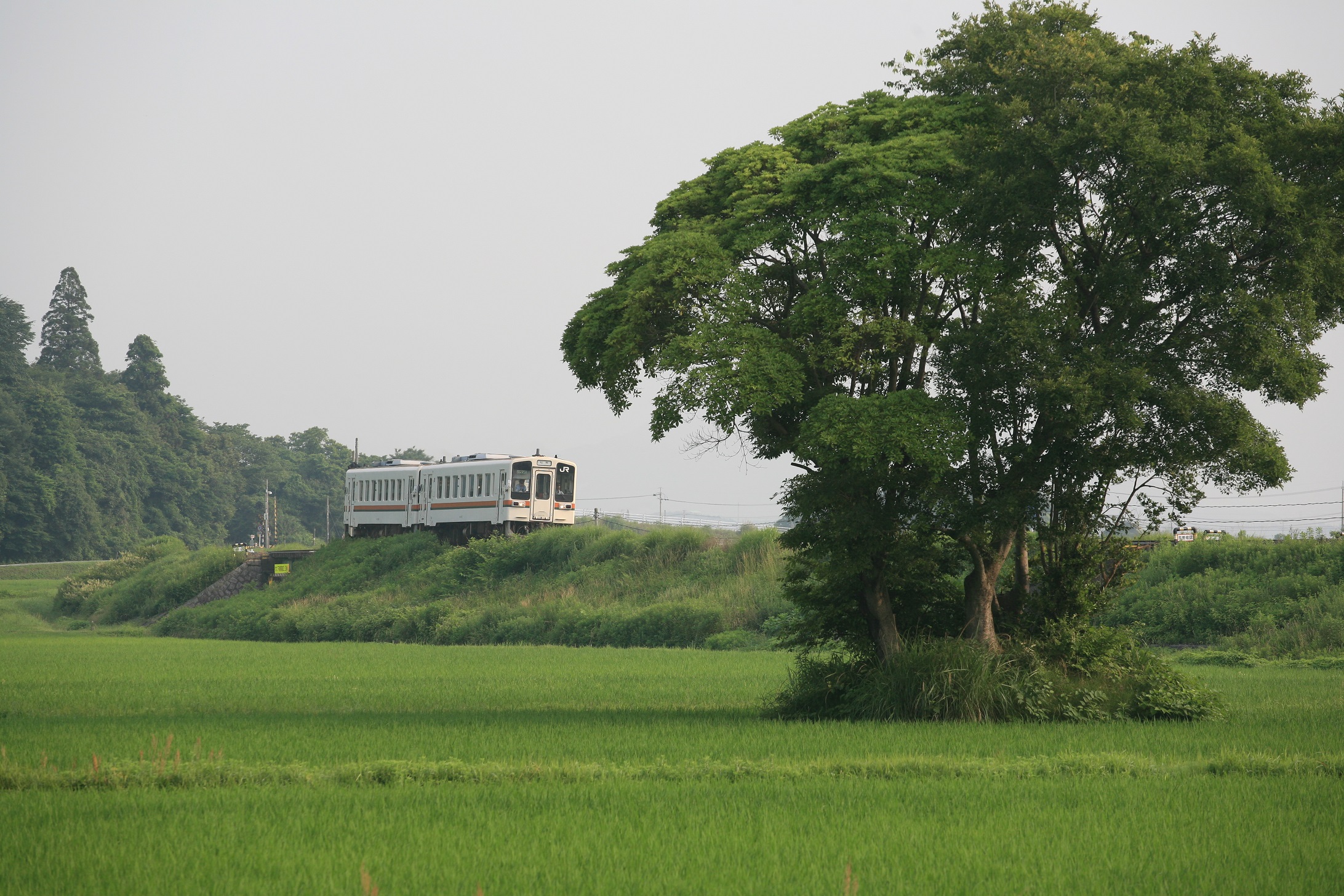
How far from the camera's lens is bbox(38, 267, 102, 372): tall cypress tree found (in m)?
91.1

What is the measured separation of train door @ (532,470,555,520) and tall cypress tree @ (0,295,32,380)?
5754 centimetres

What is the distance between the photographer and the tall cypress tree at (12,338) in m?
82.7

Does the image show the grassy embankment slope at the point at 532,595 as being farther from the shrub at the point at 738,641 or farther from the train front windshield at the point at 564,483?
the train front windshield at the point at 564,483

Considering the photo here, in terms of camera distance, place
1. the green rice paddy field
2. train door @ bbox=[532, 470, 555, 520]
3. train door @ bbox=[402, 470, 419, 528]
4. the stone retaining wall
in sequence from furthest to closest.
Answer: the stone retaining wall < train door @ bbox=[402, 470, 419, 528] < train door @ bbox=[532, 470, 555, 520] < the green rice paddy field

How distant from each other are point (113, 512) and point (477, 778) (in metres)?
81.1

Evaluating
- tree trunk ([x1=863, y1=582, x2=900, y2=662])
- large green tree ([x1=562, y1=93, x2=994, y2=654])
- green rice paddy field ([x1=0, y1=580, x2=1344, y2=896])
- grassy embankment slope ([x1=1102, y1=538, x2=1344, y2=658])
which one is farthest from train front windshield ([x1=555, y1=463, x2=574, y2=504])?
tree trunk ([x1=863, y1=582, x2=900, y2=662])

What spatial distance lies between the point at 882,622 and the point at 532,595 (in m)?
24.5

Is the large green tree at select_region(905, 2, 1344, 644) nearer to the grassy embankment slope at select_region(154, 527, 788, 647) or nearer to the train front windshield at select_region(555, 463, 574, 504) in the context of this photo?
the grassy embankment slope at select_region(154, 527, 788, 647)

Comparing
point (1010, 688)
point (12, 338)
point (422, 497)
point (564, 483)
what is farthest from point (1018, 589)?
point (12, 338)

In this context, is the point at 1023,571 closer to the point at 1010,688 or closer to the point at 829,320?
the point at 1010,688

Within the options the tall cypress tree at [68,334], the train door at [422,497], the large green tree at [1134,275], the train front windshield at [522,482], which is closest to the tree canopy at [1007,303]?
the large green tree at [1134,275]

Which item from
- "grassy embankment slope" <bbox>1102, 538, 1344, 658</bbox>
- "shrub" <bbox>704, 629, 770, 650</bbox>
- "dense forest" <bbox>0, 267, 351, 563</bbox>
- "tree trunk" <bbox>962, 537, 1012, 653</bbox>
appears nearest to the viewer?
"tree trunk" <bbox>962, 537, 1012, 653</bbox>

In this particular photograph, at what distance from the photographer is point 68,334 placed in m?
92.1

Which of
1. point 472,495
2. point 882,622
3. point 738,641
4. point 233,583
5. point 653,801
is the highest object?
point 472,495
